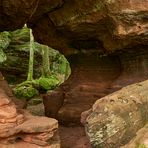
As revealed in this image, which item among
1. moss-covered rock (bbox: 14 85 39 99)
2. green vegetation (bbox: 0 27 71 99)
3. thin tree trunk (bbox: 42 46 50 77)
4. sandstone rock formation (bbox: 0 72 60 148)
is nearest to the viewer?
sandstone rock formation (bbox: 0 72 60 148)

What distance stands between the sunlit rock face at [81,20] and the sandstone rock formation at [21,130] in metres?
2.63

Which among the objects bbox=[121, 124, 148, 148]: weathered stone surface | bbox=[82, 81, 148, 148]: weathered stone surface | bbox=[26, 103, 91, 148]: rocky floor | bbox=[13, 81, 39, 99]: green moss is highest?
bbox=[82, 81, 148, 148]: weathered stone surface

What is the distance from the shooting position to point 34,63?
1948cm

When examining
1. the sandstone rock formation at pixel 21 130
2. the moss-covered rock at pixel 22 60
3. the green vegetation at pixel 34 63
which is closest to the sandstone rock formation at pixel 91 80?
the sandstone rock formation at pixel 21 130

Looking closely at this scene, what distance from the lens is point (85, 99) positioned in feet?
29.9

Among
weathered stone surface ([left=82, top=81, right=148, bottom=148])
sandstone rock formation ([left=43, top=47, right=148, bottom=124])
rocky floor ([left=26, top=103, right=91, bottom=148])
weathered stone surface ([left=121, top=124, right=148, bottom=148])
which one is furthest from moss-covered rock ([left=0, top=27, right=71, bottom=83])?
weathered stone surface ([left=121, top=124, right=148, bottom=148])

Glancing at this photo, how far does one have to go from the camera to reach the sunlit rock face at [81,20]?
7.05 m

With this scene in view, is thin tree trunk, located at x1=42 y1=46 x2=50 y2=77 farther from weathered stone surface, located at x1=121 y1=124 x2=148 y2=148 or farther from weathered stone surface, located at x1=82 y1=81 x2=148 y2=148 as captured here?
weathered stone surface, located at x1=121 y1=124 x2=148 y2=148

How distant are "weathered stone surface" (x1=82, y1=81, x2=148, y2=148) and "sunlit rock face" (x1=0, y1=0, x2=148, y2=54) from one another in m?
1.80

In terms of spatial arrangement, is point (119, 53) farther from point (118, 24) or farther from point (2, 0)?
point (2, 0)

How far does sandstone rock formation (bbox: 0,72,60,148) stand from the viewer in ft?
19.1

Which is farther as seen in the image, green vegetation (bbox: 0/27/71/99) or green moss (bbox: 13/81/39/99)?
green vegetation (bbox: 0/27/71/99)

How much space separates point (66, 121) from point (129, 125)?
3602 millimetres

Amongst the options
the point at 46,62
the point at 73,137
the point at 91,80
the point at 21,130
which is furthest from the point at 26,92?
the point at 21,130
